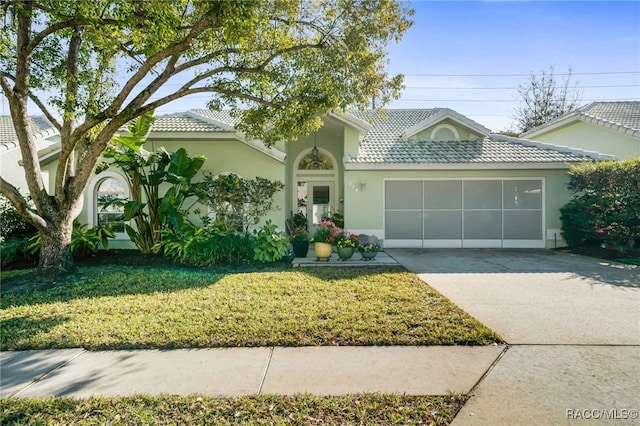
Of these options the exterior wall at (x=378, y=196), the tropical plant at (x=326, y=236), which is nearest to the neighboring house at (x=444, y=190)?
the exterior wall at (x=378, y=196)

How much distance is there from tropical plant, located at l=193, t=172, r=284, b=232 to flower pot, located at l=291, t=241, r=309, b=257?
149 centimetres

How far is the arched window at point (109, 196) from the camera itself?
12672 millimetres

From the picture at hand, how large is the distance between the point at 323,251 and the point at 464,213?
21.7 ft

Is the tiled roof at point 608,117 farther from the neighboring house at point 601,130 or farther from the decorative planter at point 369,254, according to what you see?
the decorative planter at point 369,254

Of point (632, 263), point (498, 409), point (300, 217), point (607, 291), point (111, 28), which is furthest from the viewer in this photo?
point (300, 217)

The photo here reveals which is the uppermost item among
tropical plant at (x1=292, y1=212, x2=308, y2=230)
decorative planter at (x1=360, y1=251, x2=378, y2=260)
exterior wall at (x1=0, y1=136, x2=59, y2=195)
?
exterior wall at (x1=0, y1=136, x2=59, y2=195)

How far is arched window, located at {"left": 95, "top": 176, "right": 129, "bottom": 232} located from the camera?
41.6ft

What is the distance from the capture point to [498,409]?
313cm

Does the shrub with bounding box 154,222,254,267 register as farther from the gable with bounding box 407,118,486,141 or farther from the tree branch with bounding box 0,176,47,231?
the gable with bounding box 407,118,486,141

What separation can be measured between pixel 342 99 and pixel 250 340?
642cm

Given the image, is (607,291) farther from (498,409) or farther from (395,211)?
(395,211)

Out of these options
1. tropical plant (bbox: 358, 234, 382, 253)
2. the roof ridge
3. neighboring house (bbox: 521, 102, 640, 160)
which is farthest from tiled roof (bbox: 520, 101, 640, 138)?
tropical plant (bbox: 358, 234, 382, 253)

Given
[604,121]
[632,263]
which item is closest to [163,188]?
[632,263]
